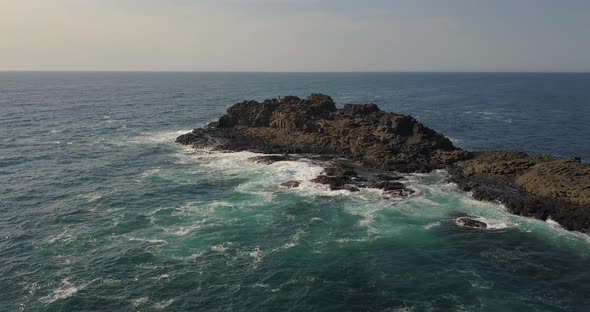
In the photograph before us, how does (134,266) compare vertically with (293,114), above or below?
below

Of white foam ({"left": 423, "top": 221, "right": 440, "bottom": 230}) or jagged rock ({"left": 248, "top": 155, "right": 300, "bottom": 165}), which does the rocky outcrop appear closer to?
white foam ({"left": 423, "top": 221, "right": 440, "bottom": 230})

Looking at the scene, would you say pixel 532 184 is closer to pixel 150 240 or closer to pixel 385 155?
pixel 385 155

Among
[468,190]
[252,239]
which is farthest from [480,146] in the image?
[252,239]

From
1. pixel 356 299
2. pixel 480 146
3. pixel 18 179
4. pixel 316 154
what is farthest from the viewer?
pixel 480 146

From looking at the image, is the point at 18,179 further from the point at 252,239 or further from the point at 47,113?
the point at 47,113

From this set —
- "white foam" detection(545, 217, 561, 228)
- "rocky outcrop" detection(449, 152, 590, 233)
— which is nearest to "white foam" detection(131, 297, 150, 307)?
"rocky outcrop" detection(449, 152, 590, 233)
